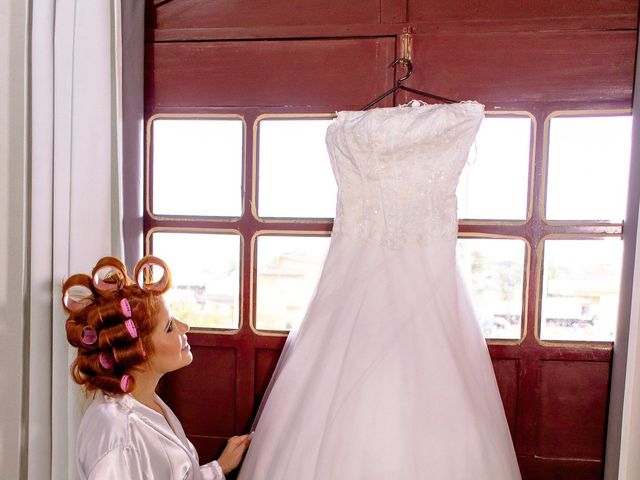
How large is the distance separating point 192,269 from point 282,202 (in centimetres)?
37

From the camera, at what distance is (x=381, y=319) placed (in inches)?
41.4

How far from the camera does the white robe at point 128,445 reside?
0.89m

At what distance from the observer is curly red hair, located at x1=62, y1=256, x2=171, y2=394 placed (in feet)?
3.10

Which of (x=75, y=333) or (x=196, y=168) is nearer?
(x=75, y=333)

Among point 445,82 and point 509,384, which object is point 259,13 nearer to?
point 445,82

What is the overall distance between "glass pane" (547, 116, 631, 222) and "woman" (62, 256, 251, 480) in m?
1.09

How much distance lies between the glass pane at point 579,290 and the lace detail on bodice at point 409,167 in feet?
1.67

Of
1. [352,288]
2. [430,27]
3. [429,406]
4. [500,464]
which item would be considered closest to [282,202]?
[352,288]

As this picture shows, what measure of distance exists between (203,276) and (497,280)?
0.91 metres

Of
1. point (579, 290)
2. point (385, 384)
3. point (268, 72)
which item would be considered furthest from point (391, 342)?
point (268, 72)

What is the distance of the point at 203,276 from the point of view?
155cm

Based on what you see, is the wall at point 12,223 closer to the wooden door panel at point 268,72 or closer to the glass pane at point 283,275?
the wooden door panel at point 268,72

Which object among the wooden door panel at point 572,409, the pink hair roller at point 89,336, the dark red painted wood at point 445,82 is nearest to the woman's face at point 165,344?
the pink hair roller at point 89,336

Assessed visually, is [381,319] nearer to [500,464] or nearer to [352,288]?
[352,288]
